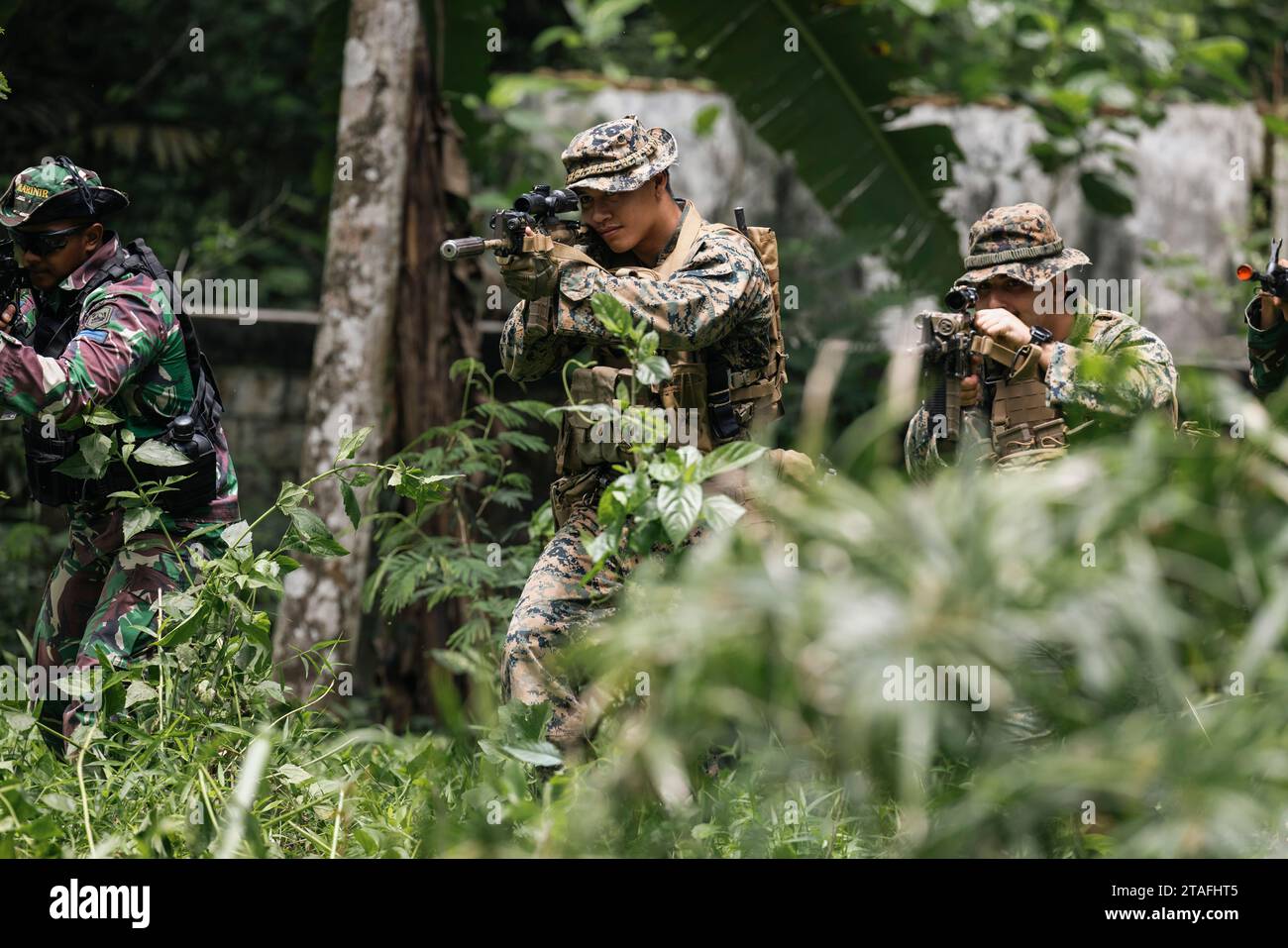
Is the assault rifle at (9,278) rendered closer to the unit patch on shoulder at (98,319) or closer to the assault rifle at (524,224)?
the unit patch on shoulder at (98,319)

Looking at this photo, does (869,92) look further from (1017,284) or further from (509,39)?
(509,39)

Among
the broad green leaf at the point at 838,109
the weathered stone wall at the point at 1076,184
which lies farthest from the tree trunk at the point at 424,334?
the weathered stone wall at the point at 1076,184

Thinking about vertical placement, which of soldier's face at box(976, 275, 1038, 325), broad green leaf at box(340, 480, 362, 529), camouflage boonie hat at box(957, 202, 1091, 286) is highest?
camouflage boonie hat at box(957, 202, 1091, 286)

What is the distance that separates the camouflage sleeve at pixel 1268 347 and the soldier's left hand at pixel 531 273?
226 centimetres

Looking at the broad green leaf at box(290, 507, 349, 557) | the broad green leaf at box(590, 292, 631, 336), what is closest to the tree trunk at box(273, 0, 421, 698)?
the broad green leaf at box(290, 507, 349, 557)

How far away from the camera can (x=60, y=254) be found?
14.1 feet

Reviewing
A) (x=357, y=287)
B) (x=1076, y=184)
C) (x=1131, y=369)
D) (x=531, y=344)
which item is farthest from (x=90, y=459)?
(x=1076, y=184)

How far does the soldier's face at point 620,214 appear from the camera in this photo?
424cm

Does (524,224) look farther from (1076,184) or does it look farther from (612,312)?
(1076,184)

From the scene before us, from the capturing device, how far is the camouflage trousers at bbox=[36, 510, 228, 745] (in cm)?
407

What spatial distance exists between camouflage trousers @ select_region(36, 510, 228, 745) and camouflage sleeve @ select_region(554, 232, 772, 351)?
121 centimetres

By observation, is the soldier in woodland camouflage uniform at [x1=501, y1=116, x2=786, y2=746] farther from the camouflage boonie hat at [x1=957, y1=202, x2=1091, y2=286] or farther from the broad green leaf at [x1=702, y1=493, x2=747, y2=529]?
the broad green leaf at [x1=702, y1=493, x2=747, y2=529]
